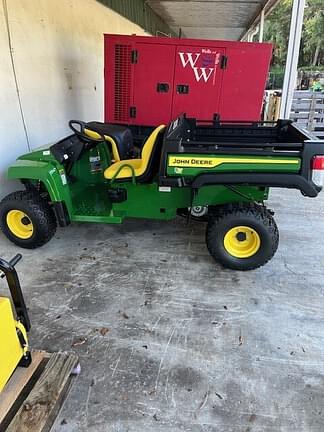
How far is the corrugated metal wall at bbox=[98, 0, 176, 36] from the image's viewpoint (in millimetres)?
6836

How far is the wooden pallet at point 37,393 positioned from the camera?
4.96 ft

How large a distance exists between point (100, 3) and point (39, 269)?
5.10 meters

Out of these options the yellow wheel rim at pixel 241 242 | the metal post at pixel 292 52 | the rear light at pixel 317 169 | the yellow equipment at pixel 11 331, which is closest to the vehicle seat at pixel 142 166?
the yellow wheel rim at pixel 241 242

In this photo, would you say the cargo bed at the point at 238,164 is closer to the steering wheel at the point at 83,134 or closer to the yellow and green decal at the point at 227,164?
the yellow and green decal at the point at 227,164

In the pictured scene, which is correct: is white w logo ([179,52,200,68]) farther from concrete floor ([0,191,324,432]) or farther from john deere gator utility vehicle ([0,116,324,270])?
concrete floor ([0,191,324,432])

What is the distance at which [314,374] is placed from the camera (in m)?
1.86

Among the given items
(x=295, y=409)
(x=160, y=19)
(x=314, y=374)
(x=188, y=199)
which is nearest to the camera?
(x=295, y=409)

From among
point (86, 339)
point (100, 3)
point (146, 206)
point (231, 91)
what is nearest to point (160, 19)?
point (100, 3)

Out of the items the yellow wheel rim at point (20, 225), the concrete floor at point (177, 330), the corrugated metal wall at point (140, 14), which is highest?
the corrugated metal wall at point (140, 14)

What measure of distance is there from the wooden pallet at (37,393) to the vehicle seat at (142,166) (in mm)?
1512

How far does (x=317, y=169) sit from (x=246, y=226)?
2.12 feet

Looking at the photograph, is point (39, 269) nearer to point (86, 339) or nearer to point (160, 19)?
point (86, 339)

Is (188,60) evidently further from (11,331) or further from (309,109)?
(309,109)

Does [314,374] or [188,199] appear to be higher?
[188,199]
